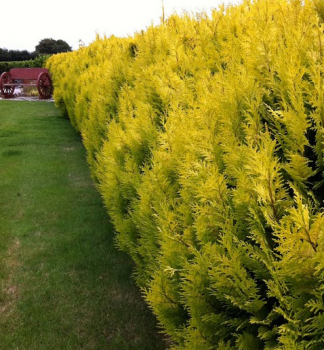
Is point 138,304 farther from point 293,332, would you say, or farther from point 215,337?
point 293,332

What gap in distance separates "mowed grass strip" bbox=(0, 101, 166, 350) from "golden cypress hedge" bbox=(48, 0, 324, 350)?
0.56m

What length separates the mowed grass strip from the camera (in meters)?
3.45

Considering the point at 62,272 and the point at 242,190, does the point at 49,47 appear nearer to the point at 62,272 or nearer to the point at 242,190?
the point at 62,272

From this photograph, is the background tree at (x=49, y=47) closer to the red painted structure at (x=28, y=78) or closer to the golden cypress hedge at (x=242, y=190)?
the red painted structure at (x=28, y=78)

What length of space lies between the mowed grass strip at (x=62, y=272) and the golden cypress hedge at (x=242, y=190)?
559 mm

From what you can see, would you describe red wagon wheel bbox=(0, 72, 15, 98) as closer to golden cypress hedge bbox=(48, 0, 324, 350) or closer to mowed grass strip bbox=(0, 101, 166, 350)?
mowed grass strip bbox=(0, 101, 166, 350)

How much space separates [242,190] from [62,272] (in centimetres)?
344

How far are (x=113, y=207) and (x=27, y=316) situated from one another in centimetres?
148

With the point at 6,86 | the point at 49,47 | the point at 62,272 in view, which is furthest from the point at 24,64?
the point at 62,272

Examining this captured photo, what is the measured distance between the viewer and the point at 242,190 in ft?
5.52

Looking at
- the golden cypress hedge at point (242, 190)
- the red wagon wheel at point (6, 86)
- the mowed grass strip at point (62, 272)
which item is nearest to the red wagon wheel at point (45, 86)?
the red wagon wheel at point (6, 86)

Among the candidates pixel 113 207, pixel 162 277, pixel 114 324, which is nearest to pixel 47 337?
pixel 114 324

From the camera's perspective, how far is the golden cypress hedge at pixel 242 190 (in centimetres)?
145

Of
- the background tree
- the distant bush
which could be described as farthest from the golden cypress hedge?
the background tree
